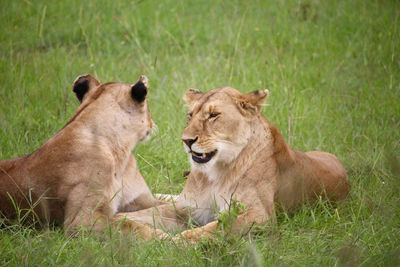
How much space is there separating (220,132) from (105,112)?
0.81 metres

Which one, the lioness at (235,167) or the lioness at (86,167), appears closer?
the lioness at (86,167)

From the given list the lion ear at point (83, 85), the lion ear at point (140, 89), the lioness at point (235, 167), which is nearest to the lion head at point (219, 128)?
the lioness at point (235, 167)

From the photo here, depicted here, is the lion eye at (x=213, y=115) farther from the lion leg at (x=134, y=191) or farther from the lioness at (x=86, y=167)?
the lion leg at (x=134, y=191)

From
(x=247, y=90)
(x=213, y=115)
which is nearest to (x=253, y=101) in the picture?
(x=213, y=115)

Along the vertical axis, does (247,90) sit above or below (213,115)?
below

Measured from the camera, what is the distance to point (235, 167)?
3.71 metres

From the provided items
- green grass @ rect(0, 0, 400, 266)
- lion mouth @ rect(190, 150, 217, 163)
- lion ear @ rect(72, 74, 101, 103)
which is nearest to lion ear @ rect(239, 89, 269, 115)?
lion mouth @ rect(190, 150, 217, 163)

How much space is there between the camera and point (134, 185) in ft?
12.8

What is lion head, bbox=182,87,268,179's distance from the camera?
3564 millimetres

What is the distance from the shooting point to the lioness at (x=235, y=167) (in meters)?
3.59

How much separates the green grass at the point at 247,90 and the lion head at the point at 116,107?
2.46 feet

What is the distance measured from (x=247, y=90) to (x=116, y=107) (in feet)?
8.43

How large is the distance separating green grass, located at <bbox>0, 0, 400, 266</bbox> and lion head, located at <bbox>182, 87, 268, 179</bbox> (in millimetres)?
592

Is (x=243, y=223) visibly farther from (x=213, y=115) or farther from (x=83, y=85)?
(x=83, y=85)
